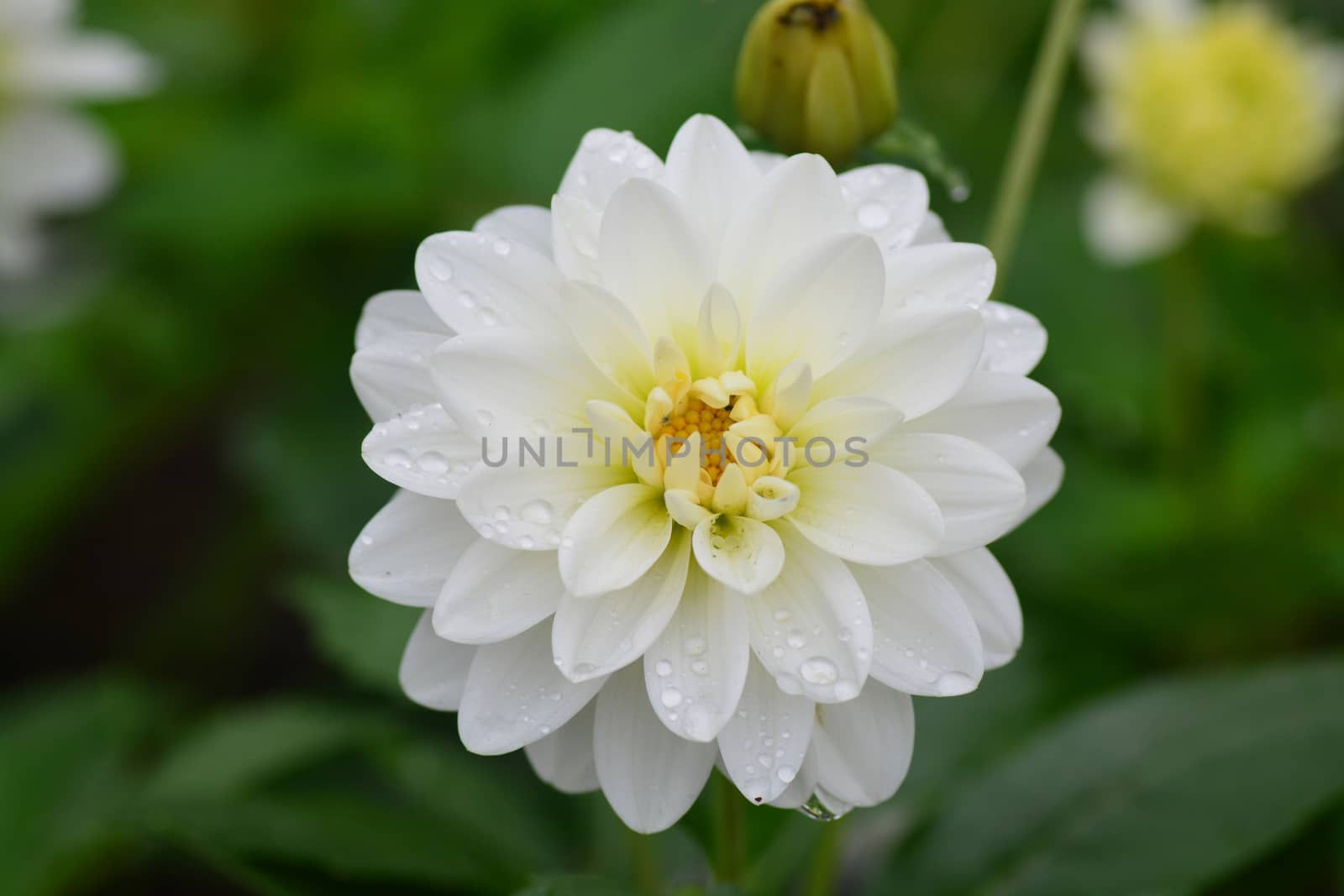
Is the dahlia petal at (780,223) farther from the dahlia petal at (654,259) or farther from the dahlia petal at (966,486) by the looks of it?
the dahlia petal at (966,486)

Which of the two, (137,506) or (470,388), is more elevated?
(470,388)

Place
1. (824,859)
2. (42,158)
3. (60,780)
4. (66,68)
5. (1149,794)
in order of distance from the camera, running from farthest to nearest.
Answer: (42,158)
(66,68)
(60,780)
(1149,794)
(824,859)

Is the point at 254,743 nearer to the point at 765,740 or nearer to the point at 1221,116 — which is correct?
the point at 765,740

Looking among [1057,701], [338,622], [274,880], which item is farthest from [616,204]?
[1057,701]

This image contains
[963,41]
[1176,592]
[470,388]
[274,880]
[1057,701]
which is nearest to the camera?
[470,388]

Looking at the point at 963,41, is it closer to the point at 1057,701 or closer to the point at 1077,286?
the point at 1077,286

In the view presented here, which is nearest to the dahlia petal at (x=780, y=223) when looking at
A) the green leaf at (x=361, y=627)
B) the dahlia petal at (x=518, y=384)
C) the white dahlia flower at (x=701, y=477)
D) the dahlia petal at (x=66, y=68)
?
the white dahlia flower at (x=701, y=477)

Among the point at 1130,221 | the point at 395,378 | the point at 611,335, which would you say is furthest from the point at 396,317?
the point at 1130,221
